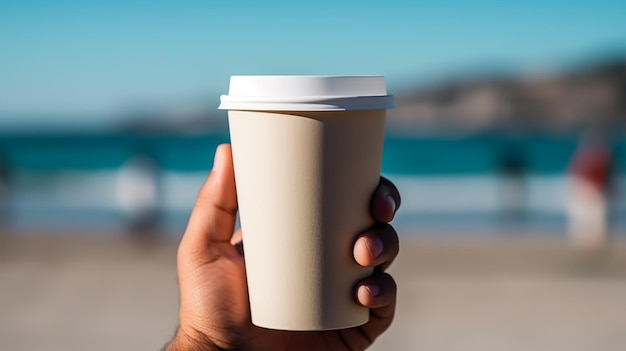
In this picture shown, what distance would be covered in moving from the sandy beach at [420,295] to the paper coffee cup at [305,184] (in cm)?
467

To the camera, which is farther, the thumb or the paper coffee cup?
the thumb

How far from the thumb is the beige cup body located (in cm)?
23

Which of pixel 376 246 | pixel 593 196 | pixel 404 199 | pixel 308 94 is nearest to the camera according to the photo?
pixel 308 94

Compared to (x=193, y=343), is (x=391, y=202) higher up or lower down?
higher up

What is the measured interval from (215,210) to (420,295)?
6.34 meters

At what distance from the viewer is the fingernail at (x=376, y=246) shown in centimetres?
224

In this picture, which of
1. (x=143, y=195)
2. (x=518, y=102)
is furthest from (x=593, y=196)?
(x=518, y=102)

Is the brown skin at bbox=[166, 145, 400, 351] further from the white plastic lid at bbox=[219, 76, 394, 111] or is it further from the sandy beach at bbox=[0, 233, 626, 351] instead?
the sandy beach at bbox=[0, 233, 626, 351]

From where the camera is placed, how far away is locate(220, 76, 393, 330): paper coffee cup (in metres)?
2.14

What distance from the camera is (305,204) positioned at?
221 centimetres

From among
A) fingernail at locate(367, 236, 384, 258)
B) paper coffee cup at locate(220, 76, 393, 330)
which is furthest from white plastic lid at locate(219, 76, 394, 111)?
fingernail at locate(367, 236, 384, 258)

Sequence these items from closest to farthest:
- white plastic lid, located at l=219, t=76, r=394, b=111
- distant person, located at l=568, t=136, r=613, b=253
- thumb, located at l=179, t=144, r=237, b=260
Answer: white plastic lid, located at l=219, t=76, r=394, b=111, thumb, located at l=179, t=144, r=237, b=260, distant person, located at l=568, t=136, r=613, b=253

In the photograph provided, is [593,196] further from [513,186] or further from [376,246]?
[376,246]

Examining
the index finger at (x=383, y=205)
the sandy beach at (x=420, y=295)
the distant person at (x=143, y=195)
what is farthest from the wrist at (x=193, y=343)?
the distant person at (x=143, y=195)
